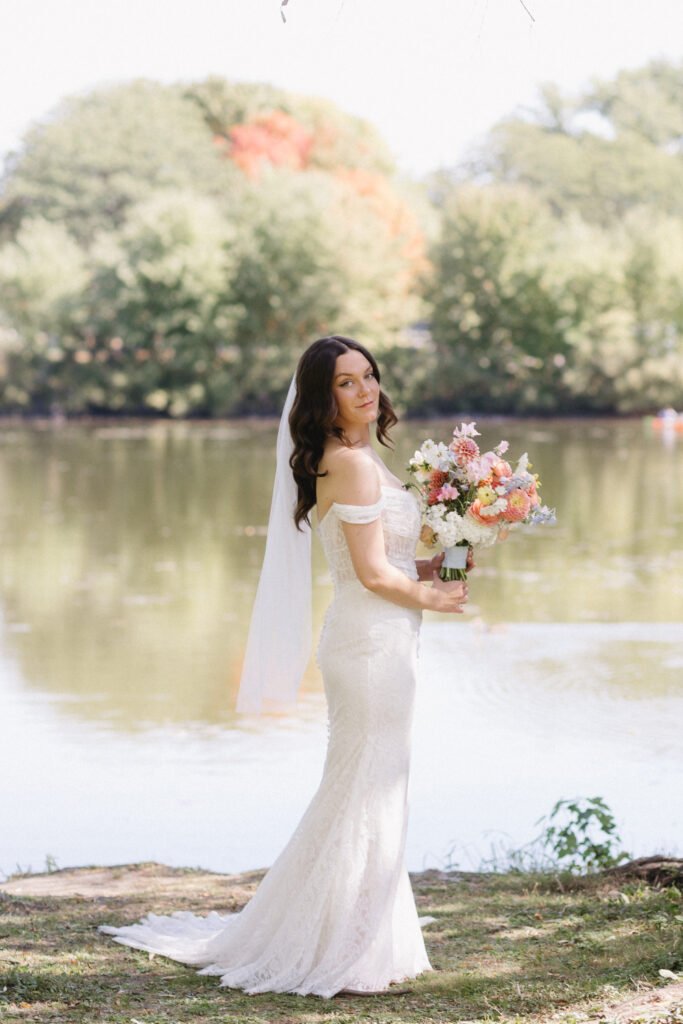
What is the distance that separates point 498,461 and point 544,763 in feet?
12.2

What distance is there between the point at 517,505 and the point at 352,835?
1069 millimetres

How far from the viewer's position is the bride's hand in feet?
13.1

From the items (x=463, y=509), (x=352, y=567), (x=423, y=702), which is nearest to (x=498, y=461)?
(x=463, y=509)

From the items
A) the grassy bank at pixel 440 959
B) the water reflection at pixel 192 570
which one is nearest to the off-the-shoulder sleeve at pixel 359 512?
the grassy bank at pixel 440 959

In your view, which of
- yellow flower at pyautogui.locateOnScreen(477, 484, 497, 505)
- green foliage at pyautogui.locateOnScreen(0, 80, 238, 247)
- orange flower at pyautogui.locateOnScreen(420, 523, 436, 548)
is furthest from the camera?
green foliage at pyautogui.locateOnScreen(0, 80, 238, 247)

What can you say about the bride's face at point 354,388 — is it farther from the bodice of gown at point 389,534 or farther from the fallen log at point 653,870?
the fallen log at point 653,870

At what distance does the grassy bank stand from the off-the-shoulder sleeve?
1.31 metres

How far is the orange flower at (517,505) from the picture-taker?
398 cm

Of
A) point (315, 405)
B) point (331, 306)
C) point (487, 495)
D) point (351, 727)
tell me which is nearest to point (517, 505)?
point (487, 495)


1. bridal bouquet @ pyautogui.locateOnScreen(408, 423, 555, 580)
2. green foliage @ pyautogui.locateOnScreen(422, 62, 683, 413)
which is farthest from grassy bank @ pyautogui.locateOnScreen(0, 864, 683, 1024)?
green foliage @ pyautogui.locateOnScreen(422, 62, 683, 413)

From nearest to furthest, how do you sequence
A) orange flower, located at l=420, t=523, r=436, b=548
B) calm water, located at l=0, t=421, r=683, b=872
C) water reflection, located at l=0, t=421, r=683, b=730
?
orange flower, located at l=420, t=523, r=436, b=548, calm water, located at l=0, t=421, r=683, b=872, water reflection, located at l=0, t=421, r=683, b=730

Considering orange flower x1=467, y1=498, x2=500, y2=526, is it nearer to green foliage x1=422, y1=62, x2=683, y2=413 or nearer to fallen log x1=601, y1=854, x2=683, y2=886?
fallen log x1=601, y1=854, x2=683, y2=886

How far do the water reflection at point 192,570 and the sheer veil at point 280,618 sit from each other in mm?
1392

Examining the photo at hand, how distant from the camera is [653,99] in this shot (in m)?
72.6
